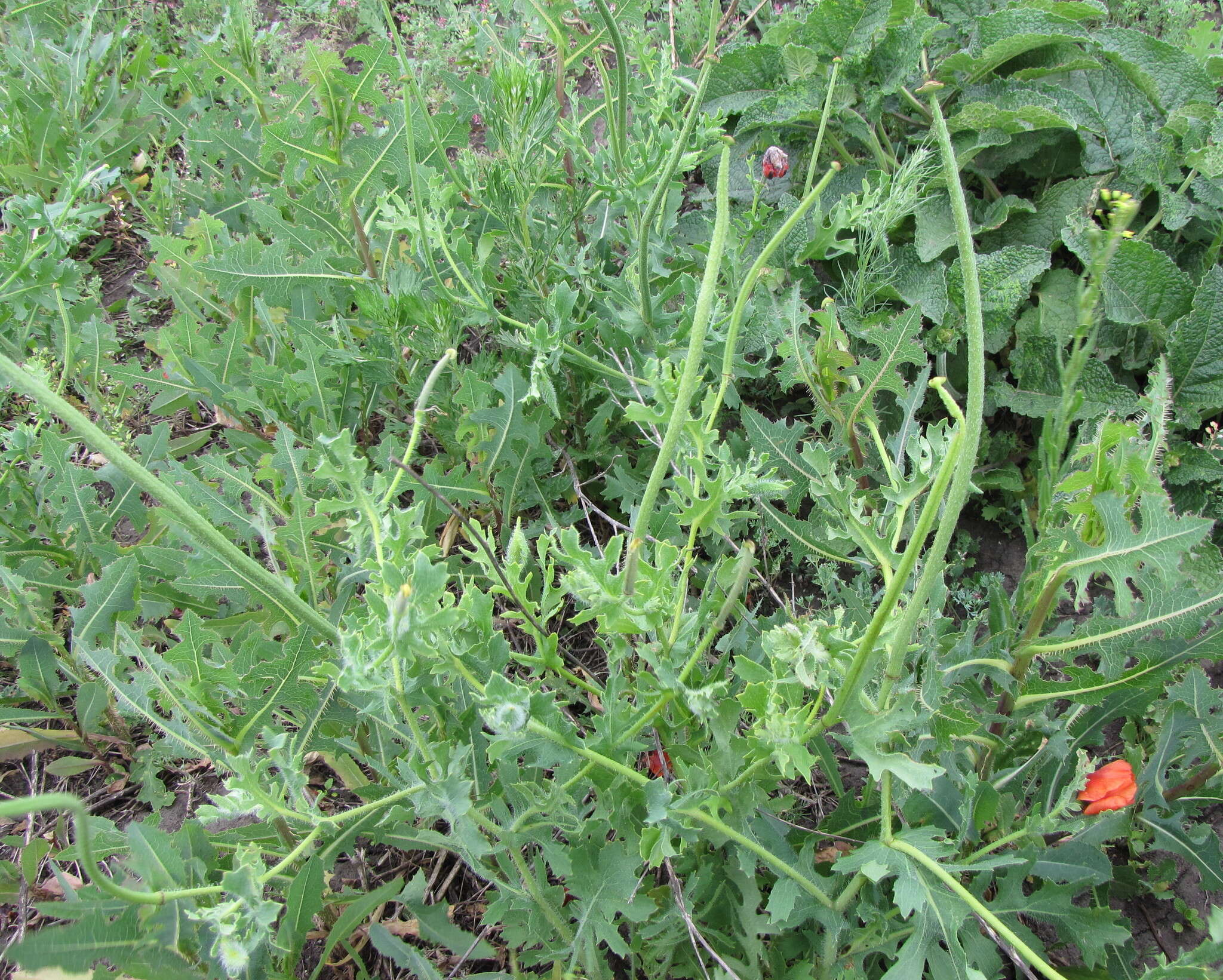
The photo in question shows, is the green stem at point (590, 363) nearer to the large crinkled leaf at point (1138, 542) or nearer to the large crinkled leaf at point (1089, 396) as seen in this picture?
the large crinkled leaf at point (1138, 542)

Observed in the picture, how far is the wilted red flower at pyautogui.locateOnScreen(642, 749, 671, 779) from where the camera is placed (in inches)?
57.2

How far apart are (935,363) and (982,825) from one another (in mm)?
1365

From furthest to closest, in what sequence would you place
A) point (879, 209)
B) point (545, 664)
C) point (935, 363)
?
1. point (935, 363)
2. point (879, 209)
3. point (545, 664)

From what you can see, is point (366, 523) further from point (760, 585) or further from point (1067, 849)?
point (1067, 849)

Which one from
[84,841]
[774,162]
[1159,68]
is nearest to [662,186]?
[774,162]

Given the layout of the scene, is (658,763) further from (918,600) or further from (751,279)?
(751,279)

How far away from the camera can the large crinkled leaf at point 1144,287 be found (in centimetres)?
218

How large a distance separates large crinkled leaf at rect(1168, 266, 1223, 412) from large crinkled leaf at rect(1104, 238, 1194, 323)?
2.9 inches

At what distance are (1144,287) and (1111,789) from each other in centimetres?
146

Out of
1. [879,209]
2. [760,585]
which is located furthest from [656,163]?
[760,585]

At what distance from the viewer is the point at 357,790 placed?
1.39 m

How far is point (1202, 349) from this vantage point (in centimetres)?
215

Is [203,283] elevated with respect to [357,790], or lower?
elevated

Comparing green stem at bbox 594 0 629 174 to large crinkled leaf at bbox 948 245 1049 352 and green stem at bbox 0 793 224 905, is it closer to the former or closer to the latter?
large crinkled leaf at bbox 948 245 1049 352
